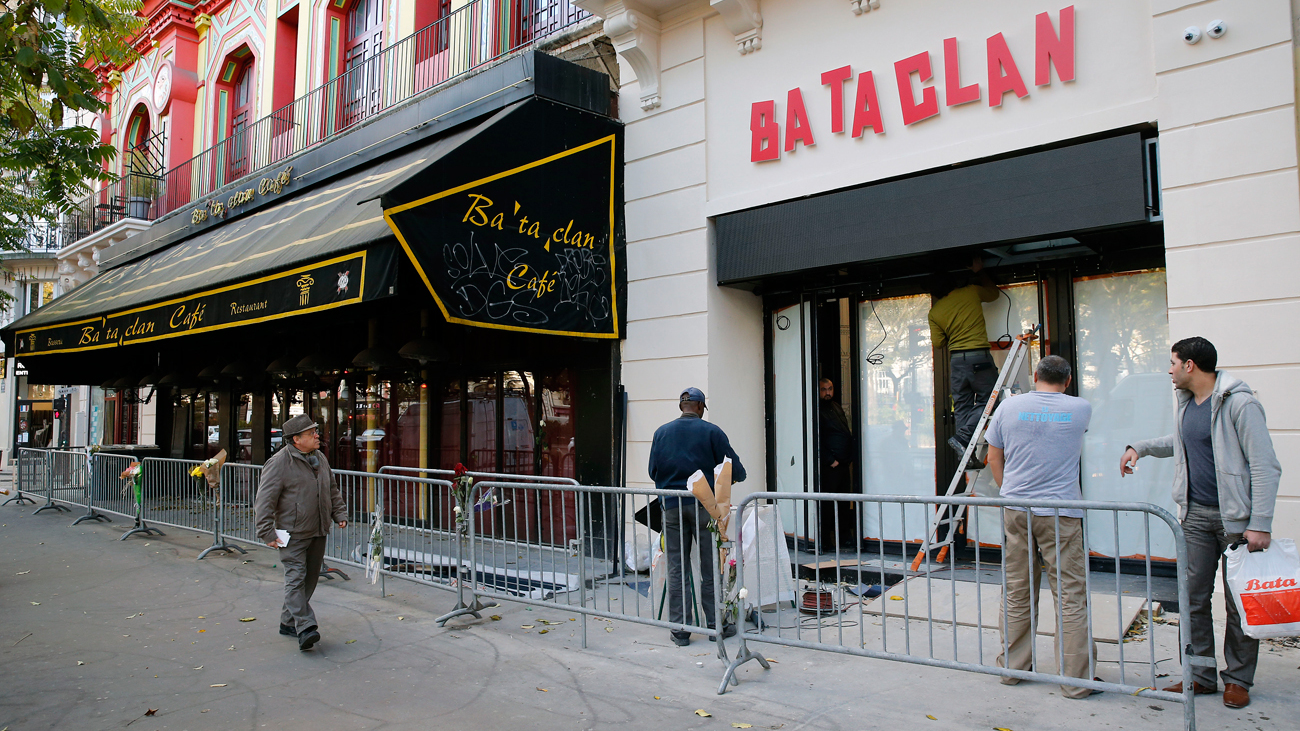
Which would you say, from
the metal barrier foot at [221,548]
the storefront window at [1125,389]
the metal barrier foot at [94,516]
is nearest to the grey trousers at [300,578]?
the metal barrier foot at [221,548]

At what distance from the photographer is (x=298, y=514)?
587cm

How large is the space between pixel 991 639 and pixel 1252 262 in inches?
120

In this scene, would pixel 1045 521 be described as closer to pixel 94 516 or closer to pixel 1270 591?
pixel 1270 591

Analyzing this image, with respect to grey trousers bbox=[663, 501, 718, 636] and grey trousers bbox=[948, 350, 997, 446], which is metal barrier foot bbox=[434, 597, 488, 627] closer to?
grey trousers bbox=[663, 501, 718, 636]

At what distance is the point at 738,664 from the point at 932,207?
4161 mm

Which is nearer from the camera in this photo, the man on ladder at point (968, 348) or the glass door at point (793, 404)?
the man on ladder at point (968, 348)

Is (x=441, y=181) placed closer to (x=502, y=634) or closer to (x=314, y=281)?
(x=314, y=281)

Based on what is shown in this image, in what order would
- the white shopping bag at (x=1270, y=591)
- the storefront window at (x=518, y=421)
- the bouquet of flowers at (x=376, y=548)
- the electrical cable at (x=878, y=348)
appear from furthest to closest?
the storefront window at (x=518, y=421)
the electrical cable at (x=878, y=348)
the bouquet of flowers at (x=376, y=548)
the white shopping bag at (x=1270, y=591)

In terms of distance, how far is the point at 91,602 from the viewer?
23.8 feet

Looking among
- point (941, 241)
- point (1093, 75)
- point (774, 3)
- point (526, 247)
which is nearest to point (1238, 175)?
point (1093, 75)

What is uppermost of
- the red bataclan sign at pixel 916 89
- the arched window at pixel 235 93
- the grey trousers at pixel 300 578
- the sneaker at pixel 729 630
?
the arched window at pixel 235 93

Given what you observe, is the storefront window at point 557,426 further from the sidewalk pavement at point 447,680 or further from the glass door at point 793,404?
the sidewalk pavement at point 447,680

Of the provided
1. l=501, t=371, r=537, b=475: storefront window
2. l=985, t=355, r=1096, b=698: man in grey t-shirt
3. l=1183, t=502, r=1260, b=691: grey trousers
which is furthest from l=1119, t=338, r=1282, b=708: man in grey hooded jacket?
l=501, t=371, r=537, b=475: storefront window

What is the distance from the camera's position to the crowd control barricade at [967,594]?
3.95 meters
